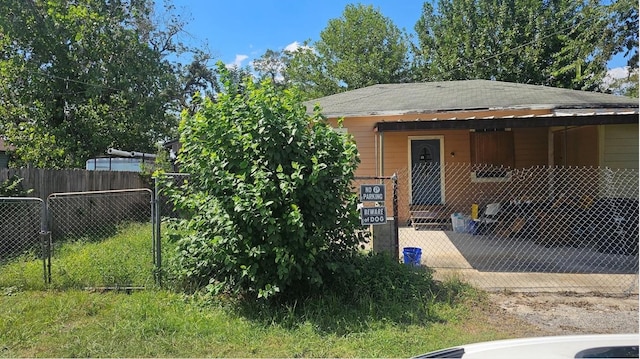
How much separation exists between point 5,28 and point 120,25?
400 centimetres

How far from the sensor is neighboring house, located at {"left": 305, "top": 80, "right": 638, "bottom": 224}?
864cm

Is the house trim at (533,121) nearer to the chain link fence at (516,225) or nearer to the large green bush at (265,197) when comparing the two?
the chain link fence at (516,225)

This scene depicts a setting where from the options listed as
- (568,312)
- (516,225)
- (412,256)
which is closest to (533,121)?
(516,225)

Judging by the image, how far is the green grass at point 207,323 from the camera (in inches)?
143

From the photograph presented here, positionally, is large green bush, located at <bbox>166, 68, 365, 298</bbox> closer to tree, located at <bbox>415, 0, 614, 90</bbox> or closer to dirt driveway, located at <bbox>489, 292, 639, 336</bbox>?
dirt driveway, located at <bbox>489, 292, 639, 336</bbox>

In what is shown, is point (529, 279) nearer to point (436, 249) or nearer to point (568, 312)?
point (568, 312)

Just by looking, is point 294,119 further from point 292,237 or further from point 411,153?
point 411,153

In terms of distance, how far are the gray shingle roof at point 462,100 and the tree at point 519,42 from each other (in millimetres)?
8445

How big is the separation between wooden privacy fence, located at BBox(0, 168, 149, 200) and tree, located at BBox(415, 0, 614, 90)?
17.4 m

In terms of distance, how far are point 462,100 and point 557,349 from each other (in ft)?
28.3

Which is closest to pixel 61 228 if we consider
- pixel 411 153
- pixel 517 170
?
pixel 411 153

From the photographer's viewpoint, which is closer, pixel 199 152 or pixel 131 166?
pixel 199 152

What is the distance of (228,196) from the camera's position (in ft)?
14.1

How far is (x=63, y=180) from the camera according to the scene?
878 centimetres
